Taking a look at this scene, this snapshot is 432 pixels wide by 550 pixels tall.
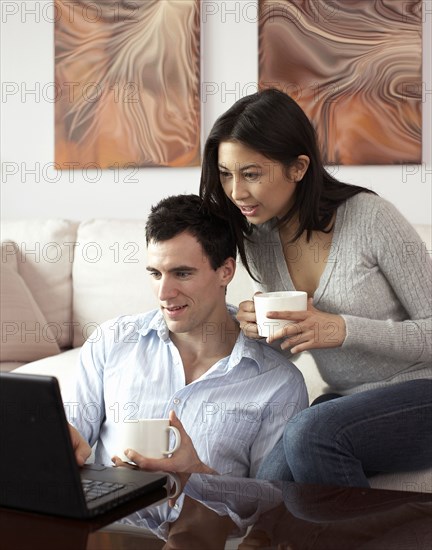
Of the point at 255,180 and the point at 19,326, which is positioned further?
the point at 19,326

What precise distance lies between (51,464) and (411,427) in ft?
2.87

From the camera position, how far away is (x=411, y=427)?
1.77 m

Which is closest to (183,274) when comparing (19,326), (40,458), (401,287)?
(401,287)

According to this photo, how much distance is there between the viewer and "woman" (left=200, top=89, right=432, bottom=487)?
1731 mm

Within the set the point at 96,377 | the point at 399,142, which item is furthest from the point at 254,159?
the point at 399,142

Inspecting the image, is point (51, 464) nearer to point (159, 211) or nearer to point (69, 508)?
point (69, 508)

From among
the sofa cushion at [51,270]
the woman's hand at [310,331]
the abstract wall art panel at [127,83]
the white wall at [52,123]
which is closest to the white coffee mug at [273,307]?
the woman's hand at [310,331]

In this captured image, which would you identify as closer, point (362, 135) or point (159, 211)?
point (159, 211)

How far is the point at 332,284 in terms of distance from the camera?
1.91 metres

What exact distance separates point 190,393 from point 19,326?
1212mm

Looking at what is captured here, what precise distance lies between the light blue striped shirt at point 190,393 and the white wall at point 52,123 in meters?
1.24

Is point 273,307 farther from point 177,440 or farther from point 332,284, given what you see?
point 177,440

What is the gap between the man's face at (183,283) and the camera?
6.16 feet

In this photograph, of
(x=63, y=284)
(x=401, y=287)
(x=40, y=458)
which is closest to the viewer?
(x=40, y=458)
